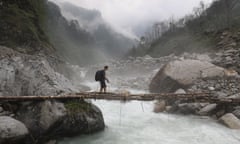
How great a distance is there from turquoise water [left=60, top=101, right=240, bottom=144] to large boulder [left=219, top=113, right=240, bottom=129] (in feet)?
1.10

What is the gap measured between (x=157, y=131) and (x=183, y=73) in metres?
8.12

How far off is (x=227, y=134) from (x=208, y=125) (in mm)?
1519

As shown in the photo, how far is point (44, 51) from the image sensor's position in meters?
29.0

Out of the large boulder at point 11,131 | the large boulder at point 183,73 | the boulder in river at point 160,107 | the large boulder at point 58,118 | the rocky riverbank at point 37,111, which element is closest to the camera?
the large boulder at point 11,131

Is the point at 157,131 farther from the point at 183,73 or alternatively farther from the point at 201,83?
the point at 183,73

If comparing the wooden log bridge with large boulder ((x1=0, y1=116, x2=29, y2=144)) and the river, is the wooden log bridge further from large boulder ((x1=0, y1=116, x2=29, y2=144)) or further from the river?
large boulder ((x1=0, y1=116, x2=29, y2=144))

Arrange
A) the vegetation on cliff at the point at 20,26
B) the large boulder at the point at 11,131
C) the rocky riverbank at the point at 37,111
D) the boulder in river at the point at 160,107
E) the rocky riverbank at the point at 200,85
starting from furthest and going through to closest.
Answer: the vegetation on cliff at the point at 20,26
the boulder in river at the point at 160,107
the rocky riverbank at the point at 200,85
the rocky riverbank at the point at 37,111
the large boulder at the point at 11,131

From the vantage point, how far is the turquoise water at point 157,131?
1058cm

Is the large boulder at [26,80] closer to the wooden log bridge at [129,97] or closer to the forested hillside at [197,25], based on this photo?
the wooden log bridge at [129,97]

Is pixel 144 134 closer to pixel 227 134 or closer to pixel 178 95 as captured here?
pixel 178 95

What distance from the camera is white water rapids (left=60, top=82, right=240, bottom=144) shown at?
10.6m

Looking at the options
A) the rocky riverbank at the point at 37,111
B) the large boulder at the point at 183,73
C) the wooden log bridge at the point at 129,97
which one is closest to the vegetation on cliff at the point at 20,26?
the rocky riverbank at the point at 37,111

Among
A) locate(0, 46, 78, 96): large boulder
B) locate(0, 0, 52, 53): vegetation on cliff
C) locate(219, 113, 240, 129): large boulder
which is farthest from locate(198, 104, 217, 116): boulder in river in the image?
locate(0, 0, 52, 53): vegetation on cliff

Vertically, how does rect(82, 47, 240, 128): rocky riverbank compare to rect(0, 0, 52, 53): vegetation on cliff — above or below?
below
